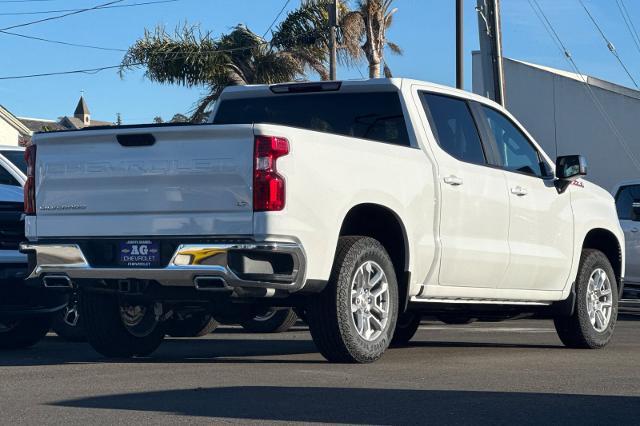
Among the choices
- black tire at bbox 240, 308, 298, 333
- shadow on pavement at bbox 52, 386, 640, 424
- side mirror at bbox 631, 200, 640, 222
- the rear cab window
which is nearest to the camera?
shadow on pavement at bbox 52, 386, 640, 424

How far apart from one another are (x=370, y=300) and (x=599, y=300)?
3.28 m

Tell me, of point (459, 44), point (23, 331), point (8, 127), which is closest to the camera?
point (23, 331)

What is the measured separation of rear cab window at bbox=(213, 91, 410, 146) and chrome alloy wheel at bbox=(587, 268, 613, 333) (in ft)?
8.77

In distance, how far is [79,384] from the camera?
24.7 feet

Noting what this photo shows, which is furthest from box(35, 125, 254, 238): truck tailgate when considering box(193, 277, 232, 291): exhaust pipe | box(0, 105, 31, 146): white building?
box(0, 105, 31, 146): white building

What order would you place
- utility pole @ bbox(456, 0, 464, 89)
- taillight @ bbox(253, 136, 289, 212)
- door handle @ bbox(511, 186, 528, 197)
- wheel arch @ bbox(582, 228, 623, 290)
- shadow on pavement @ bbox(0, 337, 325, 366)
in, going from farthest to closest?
utility pole @ bbox(456, 0, 464, 89), wheel arch @ bbox(582, 228, 623, 290), door handle @ bbox(511, 186, 528, 197), shadow on pavement @ bbox(0, 337, 325, 366), taillight @ bbox(253, 136, 289, 212)

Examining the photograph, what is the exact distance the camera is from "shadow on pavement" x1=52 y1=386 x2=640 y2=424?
616 centimetres

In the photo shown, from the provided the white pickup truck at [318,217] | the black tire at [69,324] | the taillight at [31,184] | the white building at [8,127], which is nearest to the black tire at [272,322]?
the black tire at [69,324]

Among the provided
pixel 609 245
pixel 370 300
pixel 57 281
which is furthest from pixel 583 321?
pixel 57 281

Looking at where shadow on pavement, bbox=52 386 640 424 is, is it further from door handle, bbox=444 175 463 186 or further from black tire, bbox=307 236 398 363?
door handle, bbox=444 175 463 186

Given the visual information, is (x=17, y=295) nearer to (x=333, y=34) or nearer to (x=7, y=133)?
(x=333, y=34)

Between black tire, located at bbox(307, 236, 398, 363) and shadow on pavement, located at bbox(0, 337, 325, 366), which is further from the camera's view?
shadow on pavement, located at bbox(0, 337, 325, 366)

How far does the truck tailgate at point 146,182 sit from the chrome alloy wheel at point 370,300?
1.09m

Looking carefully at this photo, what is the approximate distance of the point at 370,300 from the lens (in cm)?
871
